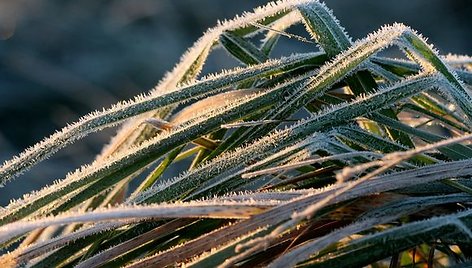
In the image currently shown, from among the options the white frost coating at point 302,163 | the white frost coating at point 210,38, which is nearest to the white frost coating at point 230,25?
the white frost coating at point 210,38

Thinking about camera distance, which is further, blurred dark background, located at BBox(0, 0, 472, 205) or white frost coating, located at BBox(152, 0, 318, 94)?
blurred dark background, located at BBox(0, 0, 472, 205)

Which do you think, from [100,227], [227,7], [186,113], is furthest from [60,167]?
[100,227]

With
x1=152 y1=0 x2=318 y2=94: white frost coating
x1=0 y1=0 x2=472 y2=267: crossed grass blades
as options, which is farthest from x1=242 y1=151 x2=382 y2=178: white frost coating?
x1=152 y1=0 x2=318 y2=94: white frost coating

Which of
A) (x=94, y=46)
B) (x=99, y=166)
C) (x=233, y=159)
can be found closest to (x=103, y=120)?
(x=99, y=166)

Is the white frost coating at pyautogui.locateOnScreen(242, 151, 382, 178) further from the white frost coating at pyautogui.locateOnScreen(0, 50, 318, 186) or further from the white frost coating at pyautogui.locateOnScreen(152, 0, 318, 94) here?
the white frost coating at pyautogui.locateOnScreen(152, 0, 318, 94)

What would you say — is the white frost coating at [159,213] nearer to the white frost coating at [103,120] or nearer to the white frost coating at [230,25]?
the white frost coating at [103,120]

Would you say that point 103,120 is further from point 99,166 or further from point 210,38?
point 210,38
